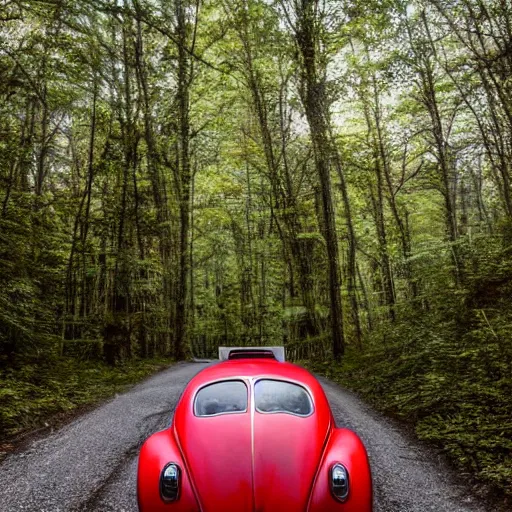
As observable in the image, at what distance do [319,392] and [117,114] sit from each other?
12742 mm

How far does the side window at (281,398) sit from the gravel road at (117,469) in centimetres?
107

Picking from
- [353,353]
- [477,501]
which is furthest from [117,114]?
[477,501]

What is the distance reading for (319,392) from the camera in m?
3.57

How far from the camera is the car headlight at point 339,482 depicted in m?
2.57

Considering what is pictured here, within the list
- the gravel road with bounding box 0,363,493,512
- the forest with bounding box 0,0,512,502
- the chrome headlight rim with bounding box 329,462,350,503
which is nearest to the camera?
the chrome headlight rim with bounding box 329,462,350,503

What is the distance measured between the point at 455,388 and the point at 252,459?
14.3ft

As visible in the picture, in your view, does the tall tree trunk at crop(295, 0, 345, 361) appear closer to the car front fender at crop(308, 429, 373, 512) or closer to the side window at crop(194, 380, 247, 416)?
the side window at crop(194, 380, 247, 416)

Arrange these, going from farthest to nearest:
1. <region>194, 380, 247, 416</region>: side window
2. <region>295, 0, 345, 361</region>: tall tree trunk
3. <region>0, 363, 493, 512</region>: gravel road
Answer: <region>295, 0, 345, 361</region>: tall tree trunk → <region>0, 363, 493, 512</region>: gravel road → <region>194, 380, 247, 416</region>: side window

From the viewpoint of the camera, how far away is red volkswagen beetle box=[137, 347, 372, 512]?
2500 millimetres

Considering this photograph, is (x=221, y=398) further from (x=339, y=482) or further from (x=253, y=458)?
(x=339, y=482)

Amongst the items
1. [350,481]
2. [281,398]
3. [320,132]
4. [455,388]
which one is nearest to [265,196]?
[320,132]

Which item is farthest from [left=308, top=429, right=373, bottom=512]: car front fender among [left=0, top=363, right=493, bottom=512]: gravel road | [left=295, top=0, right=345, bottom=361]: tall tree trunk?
[left=295, top=0, right=345, bottom=361]: tall tree trunk

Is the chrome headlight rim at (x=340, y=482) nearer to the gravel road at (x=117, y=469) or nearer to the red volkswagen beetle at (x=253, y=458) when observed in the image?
the red volkswagen beetle at (x=253, y=458)

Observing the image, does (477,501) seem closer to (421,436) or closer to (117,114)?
(421,436)
